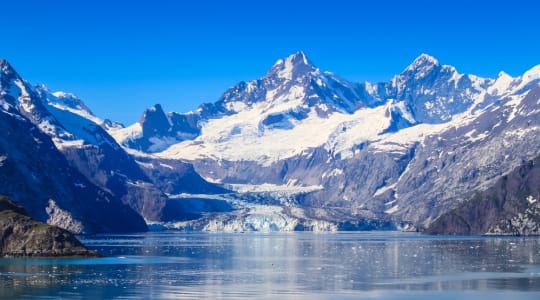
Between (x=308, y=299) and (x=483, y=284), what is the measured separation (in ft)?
Result: 129

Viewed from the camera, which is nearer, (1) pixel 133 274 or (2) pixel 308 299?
(2) pixel 308 299

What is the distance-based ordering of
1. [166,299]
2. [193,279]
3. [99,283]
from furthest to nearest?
[193,279], [99,283], [166,299]

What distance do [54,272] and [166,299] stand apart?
51.6 metres

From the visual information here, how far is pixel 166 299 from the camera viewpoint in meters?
148

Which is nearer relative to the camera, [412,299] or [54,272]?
[412,299]

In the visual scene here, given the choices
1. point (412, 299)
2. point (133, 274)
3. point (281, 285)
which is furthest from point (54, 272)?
point (412, 299)

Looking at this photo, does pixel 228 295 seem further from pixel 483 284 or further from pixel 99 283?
pixel 483 284

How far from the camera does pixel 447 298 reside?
152500 millimetres

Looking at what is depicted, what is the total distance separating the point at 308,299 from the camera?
495ft

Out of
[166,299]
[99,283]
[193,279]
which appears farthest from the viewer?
[193,279]

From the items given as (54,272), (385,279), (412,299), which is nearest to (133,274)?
(54,272)

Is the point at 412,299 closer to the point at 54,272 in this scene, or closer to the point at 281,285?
the point at 281,285

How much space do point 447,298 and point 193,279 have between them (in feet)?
173

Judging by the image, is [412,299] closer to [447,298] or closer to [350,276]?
[447,298]
